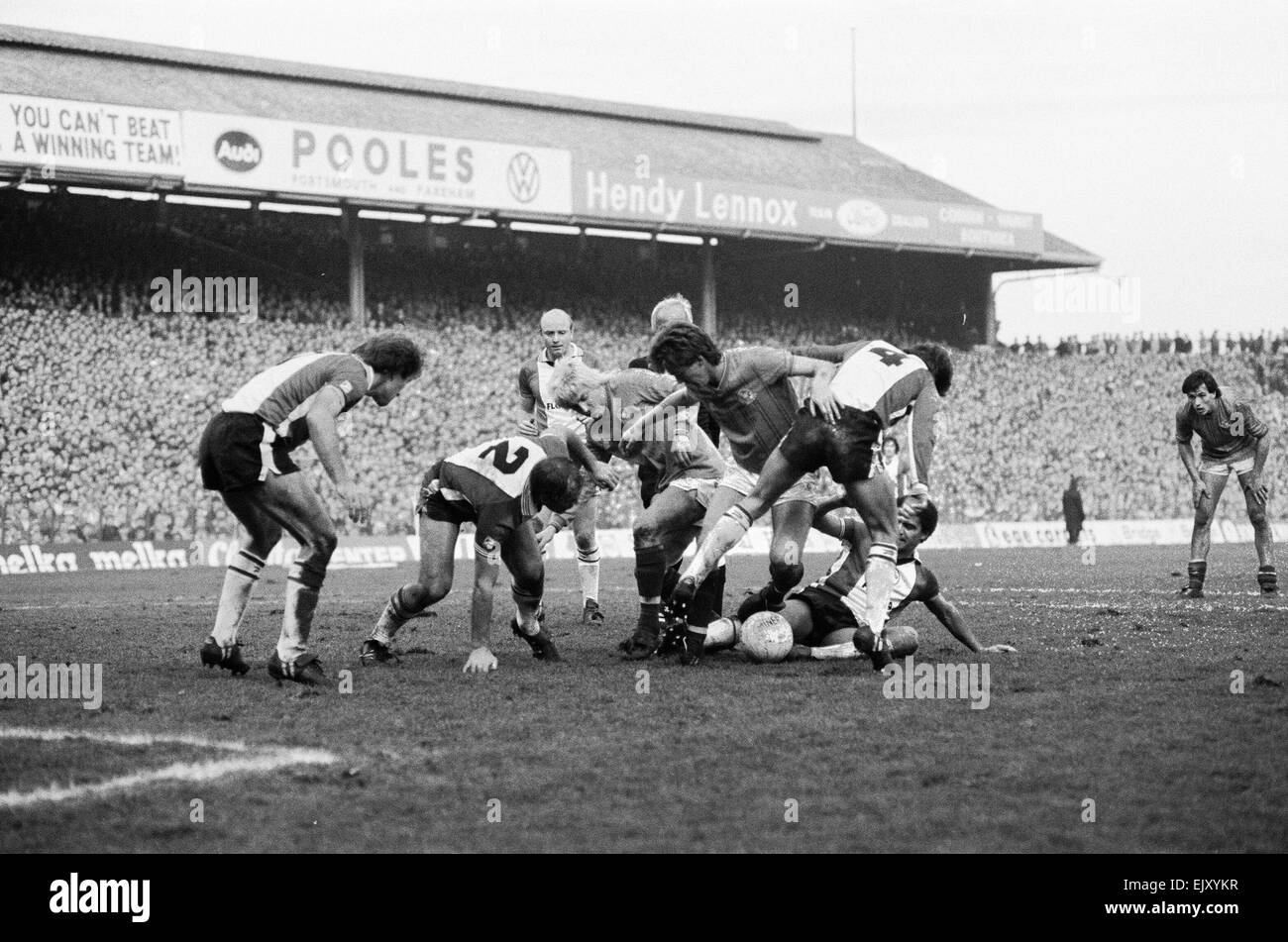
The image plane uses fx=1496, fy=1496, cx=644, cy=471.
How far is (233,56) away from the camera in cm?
3797

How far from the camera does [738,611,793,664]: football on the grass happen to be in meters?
9.25

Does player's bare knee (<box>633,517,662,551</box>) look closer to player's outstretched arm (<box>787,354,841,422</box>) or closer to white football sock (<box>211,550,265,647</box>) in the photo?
player's outstretched arm (<box>787,354,841,422</box>)

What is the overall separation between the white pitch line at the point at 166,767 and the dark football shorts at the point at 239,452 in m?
1.97

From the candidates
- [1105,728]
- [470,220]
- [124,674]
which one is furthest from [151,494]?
[1105,728]

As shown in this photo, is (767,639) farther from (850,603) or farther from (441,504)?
(441,504)

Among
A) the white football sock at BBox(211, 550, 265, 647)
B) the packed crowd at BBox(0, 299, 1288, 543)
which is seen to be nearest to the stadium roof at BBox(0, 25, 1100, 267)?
the packed crowd at BBox(0, 299, 1288, 543)

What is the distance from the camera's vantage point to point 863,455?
340 inches

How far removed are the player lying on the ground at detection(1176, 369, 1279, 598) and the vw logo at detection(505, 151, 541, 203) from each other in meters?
22.2

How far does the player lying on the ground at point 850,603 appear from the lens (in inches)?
360

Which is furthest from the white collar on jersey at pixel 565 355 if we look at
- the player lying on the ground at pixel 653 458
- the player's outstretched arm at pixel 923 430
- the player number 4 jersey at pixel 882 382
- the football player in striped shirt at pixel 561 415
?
the player's outstretched arm at pixel 923 430

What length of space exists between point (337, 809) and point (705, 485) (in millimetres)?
5599

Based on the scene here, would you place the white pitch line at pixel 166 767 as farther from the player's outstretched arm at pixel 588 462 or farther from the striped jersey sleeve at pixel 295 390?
the player's outstretched arm at pixel 588 462

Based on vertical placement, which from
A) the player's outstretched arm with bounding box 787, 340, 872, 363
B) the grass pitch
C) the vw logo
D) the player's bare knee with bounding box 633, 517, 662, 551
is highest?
the vw logo
